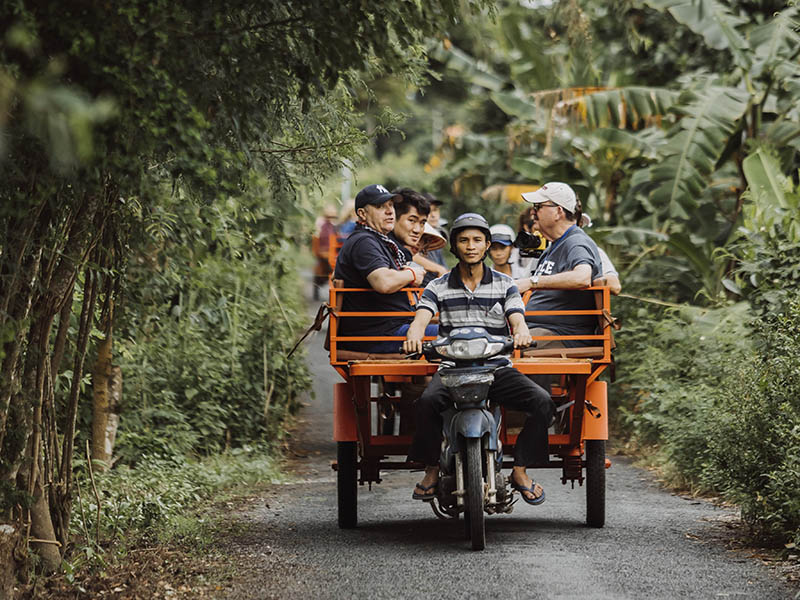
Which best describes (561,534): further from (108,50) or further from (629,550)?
(108,50)

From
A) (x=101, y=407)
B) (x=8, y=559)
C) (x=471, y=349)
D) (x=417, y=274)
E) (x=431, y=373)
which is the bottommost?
(x=8, y=559)

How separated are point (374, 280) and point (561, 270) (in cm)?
130

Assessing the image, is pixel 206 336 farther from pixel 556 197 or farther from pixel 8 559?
pixel 8 559

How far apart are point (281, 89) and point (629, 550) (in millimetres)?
3612

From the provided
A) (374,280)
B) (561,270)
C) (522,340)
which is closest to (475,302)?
(522,340)

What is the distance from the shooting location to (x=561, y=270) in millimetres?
8398

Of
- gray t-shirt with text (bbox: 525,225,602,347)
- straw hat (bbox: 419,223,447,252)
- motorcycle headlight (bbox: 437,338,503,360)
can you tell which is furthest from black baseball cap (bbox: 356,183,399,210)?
motorcycle headlight (bbox: 437,338,503,360)

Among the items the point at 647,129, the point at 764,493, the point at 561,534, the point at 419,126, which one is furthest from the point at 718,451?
the point at 419,126

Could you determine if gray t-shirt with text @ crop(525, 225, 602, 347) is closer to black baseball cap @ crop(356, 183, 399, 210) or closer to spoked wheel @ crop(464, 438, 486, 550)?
black baseball cap @ crop(356, 183, 399, 210)

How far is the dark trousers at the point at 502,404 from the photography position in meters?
7.50

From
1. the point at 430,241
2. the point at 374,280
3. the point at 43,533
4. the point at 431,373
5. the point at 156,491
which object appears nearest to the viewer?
the point at 43,533

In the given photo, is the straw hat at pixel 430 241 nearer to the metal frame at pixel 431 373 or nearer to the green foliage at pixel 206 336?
the green foliage at pixel 206 336

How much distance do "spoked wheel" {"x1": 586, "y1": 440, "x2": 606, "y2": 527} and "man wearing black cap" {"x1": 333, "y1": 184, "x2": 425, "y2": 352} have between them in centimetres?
151

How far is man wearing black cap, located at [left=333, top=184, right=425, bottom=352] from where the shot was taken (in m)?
8.26
